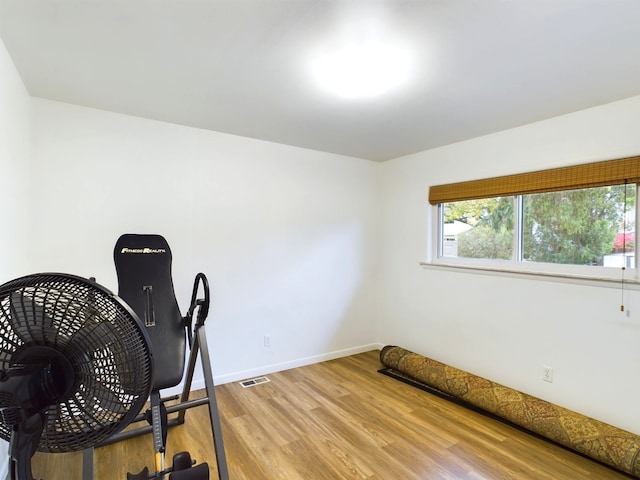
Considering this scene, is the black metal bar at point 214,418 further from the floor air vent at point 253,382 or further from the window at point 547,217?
the window at point 547,217

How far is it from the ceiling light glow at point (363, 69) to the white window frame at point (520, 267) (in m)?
1.61

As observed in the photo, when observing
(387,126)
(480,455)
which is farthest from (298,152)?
(480,455)

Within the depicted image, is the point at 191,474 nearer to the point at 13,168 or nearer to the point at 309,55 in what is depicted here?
the point at 13,168

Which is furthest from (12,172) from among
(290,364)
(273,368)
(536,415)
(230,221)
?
(536,415)

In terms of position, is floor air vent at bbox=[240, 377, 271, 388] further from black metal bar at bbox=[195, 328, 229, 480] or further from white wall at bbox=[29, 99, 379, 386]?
black metal bar at bbox=[195, 328, 229, 480]

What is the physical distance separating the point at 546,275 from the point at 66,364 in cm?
284

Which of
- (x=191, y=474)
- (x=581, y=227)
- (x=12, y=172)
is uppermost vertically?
(x=12, y=172)

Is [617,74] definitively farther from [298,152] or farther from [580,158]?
[298,152]

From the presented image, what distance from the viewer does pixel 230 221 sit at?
9.78ft

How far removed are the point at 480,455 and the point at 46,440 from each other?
221 cm

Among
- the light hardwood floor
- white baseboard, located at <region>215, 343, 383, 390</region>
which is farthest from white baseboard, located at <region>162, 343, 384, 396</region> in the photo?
the light hardwood floor

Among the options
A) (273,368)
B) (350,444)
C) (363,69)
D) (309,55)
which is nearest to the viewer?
(309,55)

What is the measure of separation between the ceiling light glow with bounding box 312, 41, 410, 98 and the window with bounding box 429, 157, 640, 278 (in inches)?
55.9

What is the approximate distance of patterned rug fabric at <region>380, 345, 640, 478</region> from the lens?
191 cm
